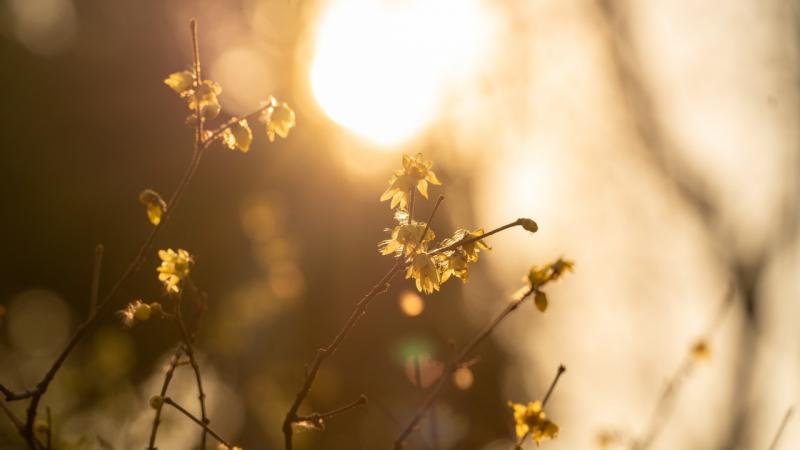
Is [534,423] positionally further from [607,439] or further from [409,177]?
[607,439]

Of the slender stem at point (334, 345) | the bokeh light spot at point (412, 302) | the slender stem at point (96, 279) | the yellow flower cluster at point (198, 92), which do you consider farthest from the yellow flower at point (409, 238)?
the bokeh light spot at point (412, 302)

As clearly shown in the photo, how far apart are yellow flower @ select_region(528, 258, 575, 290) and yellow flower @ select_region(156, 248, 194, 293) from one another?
947mm

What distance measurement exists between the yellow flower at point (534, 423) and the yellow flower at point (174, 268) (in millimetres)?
1069

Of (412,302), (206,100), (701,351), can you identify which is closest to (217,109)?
(206,100)

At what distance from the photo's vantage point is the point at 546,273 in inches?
80.5

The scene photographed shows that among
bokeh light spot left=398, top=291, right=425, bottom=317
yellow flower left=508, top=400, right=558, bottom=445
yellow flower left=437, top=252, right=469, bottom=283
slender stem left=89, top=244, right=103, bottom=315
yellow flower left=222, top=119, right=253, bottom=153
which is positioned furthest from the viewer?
bokeh light spot left=398, top=291, right=425, bottom=317

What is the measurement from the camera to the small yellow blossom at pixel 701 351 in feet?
12.4

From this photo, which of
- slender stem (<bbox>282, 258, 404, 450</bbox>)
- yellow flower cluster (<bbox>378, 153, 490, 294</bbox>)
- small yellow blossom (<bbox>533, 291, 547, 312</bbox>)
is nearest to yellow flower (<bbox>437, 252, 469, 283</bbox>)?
yellow flower cluster (<bbox>378, 153, 490, 294</bbox>)

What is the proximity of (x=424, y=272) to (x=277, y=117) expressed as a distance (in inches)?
24.4

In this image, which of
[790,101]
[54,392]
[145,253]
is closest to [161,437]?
[54,392]

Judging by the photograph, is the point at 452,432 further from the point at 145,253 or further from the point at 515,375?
the point at 145,253

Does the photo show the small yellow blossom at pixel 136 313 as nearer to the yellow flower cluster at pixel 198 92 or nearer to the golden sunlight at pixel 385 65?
the yellow flower cluster at pixel 198 92

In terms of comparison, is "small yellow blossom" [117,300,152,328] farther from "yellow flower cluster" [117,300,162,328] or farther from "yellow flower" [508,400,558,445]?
"yellow flower" [508,400,558,445]

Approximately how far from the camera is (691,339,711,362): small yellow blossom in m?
3.78
